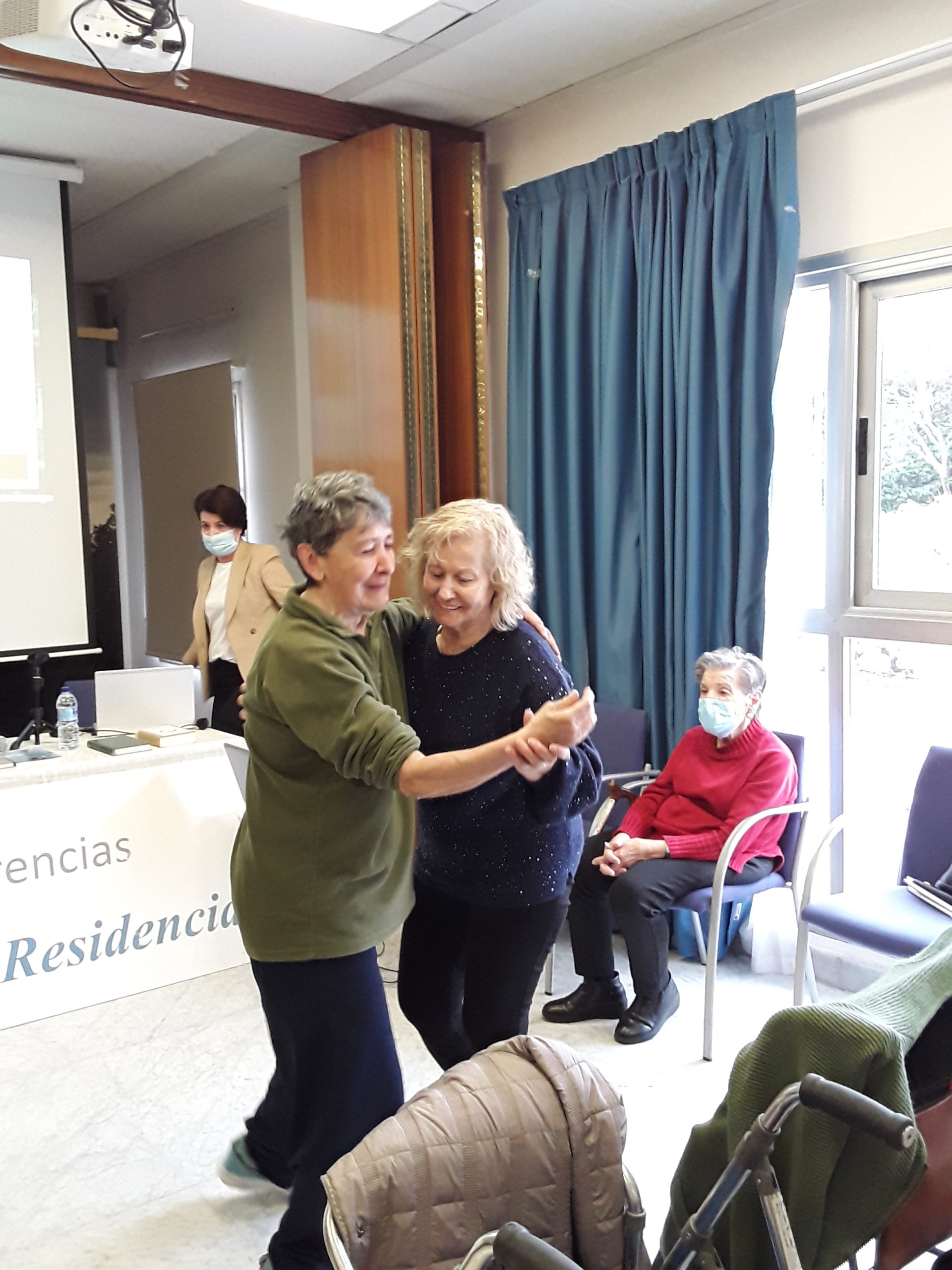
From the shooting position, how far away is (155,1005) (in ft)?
10.6

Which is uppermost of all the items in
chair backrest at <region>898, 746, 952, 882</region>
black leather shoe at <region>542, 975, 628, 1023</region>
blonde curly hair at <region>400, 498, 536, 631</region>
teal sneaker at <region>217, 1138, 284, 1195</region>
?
blonde curly hair at <region>400, 498, 536, 631</region>

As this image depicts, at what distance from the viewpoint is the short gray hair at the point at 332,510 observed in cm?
175

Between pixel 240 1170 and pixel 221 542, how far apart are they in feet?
7.87

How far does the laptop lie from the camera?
3635mm

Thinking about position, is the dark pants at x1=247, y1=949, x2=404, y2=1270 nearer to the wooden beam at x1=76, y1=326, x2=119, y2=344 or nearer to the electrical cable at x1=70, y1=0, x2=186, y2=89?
the electrical cable at x1=70, y1=0, x2=186, y2=89

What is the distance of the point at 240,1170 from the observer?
218cm

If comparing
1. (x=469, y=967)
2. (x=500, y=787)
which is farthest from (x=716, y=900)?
(x=500, y=787)

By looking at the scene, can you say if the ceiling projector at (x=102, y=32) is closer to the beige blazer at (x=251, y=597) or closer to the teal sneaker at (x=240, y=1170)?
the beige blazer at (x=251, y=597)

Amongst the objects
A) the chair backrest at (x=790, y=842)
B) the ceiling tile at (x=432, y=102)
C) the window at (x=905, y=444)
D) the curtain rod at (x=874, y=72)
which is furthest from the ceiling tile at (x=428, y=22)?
the chair backrest at (x=790, y=842)

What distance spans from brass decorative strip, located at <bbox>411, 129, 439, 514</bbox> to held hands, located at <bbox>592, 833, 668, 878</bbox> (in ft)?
5.05

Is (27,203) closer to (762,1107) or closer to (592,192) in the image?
(592,192)

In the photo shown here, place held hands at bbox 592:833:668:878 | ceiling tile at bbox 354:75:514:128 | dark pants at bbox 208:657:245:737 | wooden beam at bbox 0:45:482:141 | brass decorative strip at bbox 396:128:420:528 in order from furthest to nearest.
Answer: dark pants at bbox 208:657:245:737 → brass decorative strip at bbox 396:128:420:528 → ceiling tile at bbox 354:75:514:128 → wooden beam at bbox 0:45:482:141 → held hands at bbox 592:833:668:878

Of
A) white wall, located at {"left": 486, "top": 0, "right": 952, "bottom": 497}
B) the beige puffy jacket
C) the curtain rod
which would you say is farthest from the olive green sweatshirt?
the curtain rod

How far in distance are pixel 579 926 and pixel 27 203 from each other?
11.9ft
